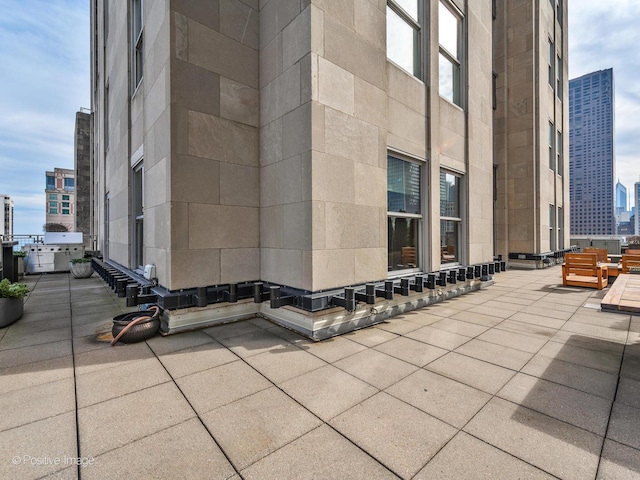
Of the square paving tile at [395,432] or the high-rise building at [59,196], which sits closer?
the square paving tile at [395,432]

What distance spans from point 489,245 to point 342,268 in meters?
6.78

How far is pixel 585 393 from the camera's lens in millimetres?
3197

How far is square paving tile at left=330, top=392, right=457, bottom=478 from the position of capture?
7.43 ft

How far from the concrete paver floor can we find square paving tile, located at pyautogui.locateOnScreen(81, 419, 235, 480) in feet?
0.04

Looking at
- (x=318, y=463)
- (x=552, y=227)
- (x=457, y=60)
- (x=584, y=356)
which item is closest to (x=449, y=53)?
(x=457, y=60)

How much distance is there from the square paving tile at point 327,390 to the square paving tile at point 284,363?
13cm

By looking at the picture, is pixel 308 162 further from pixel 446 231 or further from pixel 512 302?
pixel 512 302

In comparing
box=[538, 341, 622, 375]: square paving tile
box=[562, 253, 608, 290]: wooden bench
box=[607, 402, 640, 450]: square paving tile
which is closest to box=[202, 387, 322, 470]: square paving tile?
box=[607, 402, 640, 450]: square paving tile

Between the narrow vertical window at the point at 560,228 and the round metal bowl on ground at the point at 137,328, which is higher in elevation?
the narrow vertical window at the point at 560,228

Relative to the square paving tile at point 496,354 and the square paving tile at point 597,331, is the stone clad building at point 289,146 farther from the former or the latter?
the square paving tile at point 597,331

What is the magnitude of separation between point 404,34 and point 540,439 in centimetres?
813

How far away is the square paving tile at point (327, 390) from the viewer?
115 inches

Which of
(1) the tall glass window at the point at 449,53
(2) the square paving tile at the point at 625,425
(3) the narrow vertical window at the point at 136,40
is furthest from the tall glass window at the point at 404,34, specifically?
(2) the square paving tile at the point at 625,425

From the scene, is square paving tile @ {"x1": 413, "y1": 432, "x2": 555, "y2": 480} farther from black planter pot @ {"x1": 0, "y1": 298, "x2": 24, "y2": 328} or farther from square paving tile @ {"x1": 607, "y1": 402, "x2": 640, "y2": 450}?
black planter pot @ {"x1": 0, "y1": 298, "x2": 24, "y2": 328}
